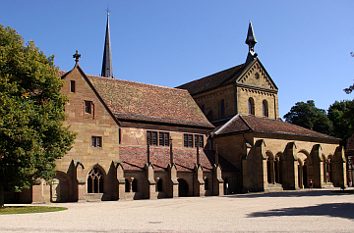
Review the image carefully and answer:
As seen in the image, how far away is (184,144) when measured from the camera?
55688 mm

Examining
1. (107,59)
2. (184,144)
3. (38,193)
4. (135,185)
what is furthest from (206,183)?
(107,59)

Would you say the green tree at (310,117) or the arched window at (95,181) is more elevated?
the green tree at (310,117)

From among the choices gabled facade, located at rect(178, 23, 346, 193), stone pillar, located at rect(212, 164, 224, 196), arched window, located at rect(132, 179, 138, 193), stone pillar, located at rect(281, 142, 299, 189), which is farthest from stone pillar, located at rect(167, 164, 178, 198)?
stone pillar, located at rect(281, 142, 299, 189)

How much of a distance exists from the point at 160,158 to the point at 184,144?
602cm

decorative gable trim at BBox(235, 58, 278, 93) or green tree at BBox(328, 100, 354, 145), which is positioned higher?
decorative gable trim at BBox(235, 58, 278, 93)

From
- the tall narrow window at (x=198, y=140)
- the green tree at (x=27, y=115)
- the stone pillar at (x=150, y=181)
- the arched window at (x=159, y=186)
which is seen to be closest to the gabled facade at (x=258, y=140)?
the tall narrow window at (x=198, y=140)

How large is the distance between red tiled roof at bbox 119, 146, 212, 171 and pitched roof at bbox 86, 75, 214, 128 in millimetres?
3318

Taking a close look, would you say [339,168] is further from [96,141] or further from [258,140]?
[96,141]

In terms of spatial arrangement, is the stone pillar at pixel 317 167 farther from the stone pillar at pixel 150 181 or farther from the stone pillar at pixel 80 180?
the stone pillar at pixel 80 180

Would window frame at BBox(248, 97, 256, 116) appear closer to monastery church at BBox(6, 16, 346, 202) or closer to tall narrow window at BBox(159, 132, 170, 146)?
monastery church at BBox(6, 16, 346, 202)

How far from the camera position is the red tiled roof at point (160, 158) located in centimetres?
4742

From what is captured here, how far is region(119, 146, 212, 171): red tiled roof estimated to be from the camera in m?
47.4

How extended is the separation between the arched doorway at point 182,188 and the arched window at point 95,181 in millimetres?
9630

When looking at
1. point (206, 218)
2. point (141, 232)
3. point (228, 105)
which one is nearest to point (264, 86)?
point (228, 105)
